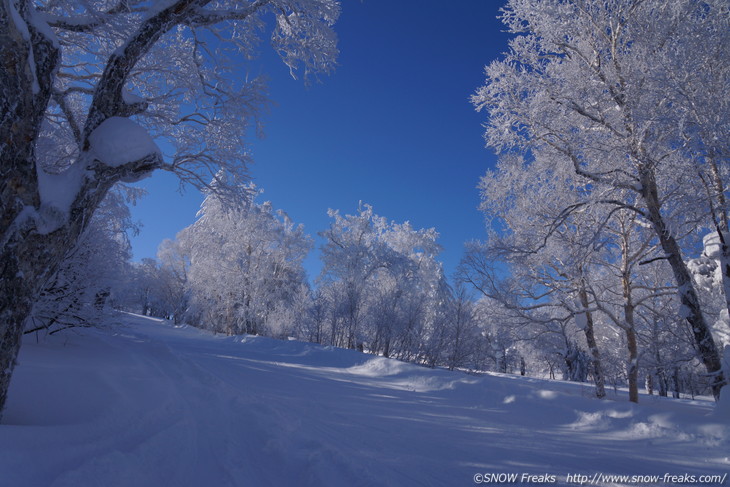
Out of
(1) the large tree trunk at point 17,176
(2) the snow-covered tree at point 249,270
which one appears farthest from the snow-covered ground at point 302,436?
(2) the snow-covered tree at point 249,270

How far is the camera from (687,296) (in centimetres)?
571

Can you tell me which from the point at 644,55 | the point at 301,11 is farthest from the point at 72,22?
the point at 644,55

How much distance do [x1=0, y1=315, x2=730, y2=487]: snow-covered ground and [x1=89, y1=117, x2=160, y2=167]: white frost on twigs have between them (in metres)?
2.30

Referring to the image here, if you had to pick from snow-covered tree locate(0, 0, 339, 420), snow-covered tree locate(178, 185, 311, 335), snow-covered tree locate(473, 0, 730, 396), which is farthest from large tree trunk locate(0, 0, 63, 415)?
snow-covered tree locate(178, 185, 311, 335)

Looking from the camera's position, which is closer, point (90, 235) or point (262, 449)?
point (262, 449)

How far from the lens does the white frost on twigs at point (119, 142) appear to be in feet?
10.2

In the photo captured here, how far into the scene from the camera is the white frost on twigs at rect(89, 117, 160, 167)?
3.11 metres

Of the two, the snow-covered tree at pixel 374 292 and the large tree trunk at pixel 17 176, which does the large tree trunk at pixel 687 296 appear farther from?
the snow-covered tree at pixel 374 292

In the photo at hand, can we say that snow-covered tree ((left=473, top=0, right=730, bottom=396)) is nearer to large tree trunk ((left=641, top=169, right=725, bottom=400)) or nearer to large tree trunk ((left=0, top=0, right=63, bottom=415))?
large tree trunk ((left=641, top=169, right=725, bottom=400))

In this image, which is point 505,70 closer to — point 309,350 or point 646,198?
point 646,198

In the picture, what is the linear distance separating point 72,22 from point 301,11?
2901mm

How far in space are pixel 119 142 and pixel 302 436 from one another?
3546 millimetres

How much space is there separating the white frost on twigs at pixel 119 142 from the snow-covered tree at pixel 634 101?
20.7ft

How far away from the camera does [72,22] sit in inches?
135
